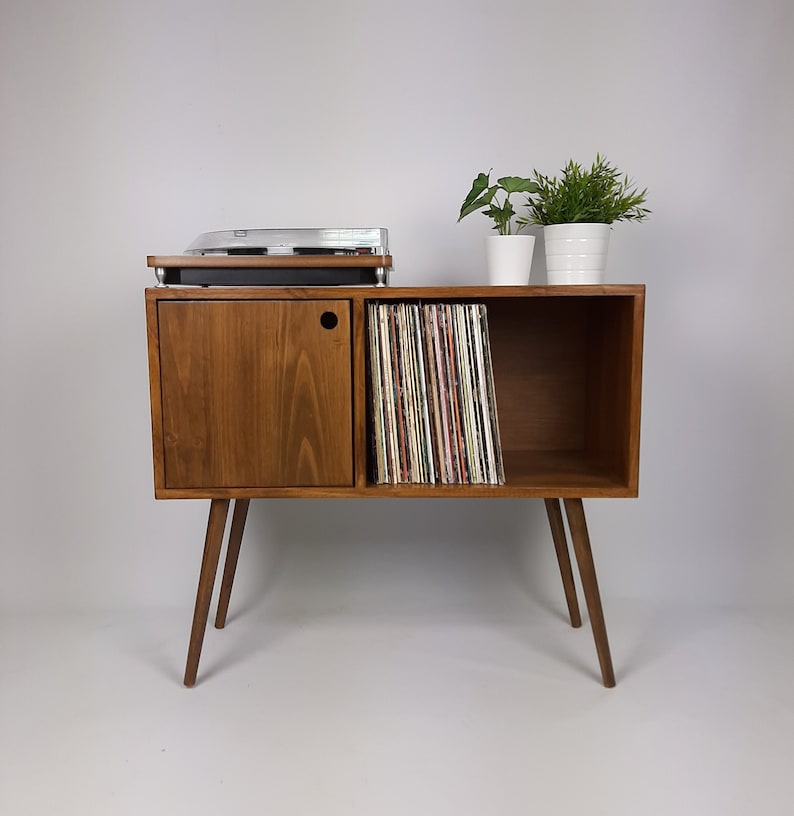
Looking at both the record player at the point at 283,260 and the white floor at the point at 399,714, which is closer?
the white floor at the point at 399,714

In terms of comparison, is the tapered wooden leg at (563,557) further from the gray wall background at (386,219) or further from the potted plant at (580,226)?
the potted plant at (580,226)

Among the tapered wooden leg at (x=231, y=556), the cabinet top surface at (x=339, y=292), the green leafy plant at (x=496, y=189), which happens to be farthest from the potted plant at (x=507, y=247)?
the tapered wooden leg at (x=231, y=556)

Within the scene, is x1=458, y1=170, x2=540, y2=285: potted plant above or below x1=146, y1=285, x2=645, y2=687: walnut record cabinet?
above

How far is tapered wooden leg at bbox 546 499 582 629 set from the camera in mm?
1538

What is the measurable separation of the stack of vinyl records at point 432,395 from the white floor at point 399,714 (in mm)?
395

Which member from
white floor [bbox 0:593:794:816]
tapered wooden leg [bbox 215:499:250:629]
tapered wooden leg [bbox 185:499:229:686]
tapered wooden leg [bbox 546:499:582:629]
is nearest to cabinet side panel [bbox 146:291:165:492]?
tapered wooden leg [bbox 185:499:229:686]

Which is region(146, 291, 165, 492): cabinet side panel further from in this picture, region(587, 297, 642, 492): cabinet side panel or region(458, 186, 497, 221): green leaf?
region(587, 297, 642, 492): cabinet side panel

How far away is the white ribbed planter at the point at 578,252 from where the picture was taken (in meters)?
1.29

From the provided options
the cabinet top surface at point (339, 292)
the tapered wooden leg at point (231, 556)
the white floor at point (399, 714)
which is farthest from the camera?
the tapered wooden leg at point (231, 556)

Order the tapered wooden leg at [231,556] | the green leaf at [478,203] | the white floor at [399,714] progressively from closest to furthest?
the white floor at [399,714] < the green leaf at [478,203] < the tapered wooden leg at [231,556]

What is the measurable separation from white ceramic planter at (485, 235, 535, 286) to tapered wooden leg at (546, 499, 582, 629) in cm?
49
